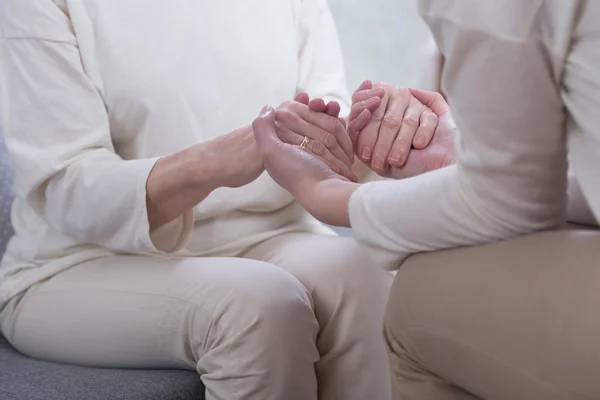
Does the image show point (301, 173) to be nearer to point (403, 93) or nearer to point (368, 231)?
point (368, 231)

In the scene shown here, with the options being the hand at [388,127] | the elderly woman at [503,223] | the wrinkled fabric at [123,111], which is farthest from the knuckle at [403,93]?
the elderly woman at [503,223]

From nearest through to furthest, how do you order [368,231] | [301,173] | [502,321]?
[502,321] → [368,231] → [301,173]

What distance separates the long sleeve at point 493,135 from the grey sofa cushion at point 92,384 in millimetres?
412

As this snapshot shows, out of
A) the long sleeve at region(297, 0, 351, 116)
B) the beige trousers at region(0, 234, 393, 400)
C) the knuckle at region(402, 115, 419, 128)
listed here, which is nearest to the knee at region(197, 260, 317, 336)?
the beige trousers at region(0, 234, 393, 400)

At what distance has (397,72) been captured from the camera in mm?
1808

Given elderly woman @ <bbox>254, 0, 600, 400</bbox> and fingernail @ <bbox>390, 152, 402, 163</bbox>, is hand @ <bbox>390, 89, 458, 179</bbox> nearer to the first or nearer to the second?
fingernail @ <bbox>390, 152, 402, 163</bbox>

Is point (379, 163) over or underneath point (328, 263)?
over

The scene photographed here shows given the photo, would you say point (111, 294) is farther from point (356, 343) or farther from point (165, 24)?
point (165, 24)

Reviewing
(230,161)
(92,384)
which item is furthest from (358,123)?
(92,384)

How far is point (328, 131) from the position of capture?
1.13 meters

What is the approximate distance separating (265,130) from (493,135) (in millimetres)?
478

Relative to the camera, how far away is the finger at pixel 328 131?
1.11m

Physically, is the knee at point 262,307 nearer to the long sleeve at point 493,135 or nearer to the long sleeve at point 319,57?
the long sleeve at point 493,135

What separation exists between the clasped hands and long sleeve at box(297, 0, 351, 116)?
0.22m
